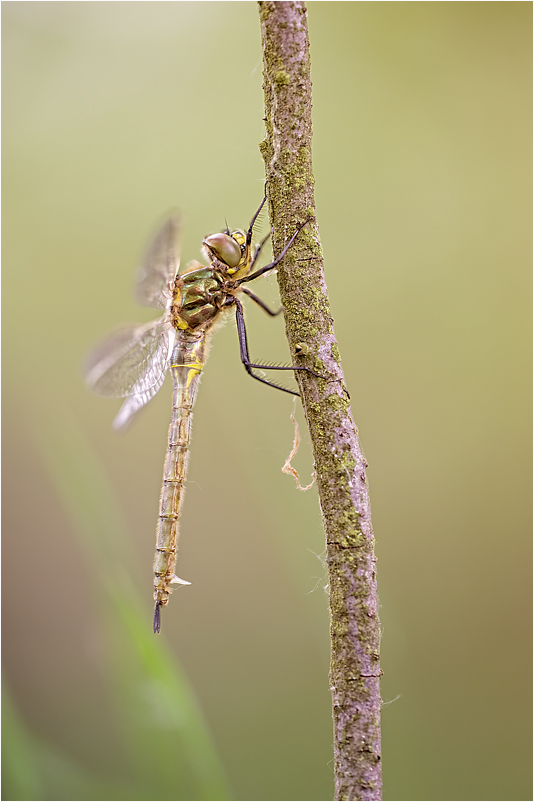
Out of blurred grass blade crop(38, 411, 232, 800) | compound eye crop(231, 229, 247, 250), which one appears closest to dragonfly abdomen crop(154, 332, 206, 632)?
blurred grass blade crop(38, 411, 232, 800)

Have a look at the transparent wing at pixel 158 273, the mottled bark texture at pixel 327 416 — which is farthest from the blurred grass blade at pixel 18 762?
the transparent wing at pixel 158 273

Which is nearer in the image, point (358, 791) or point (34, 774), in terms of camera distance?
point (358, 791)

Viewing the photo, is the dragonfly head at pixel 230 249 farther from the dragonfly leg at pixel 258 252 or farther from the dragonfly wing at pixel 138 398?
the dragonfly wing at pixel 138 398

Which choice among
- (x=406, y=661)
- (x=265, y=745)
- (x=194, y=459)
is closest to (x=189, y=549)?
(x=194, y=459)

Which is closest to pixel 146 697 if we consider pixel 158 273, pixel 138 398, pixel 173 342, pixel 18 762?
pixel 18 762

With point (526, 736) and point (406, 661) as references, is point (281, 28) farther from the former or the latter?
point (526, 736)

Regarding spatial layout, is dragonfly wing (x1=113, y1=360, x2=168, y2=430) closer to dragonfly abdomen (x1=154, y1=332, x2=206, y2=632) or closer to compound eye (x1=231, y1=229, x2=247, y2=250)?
dragonfly abdomen (x1=154, y1=332, x2=206, y2=632)
